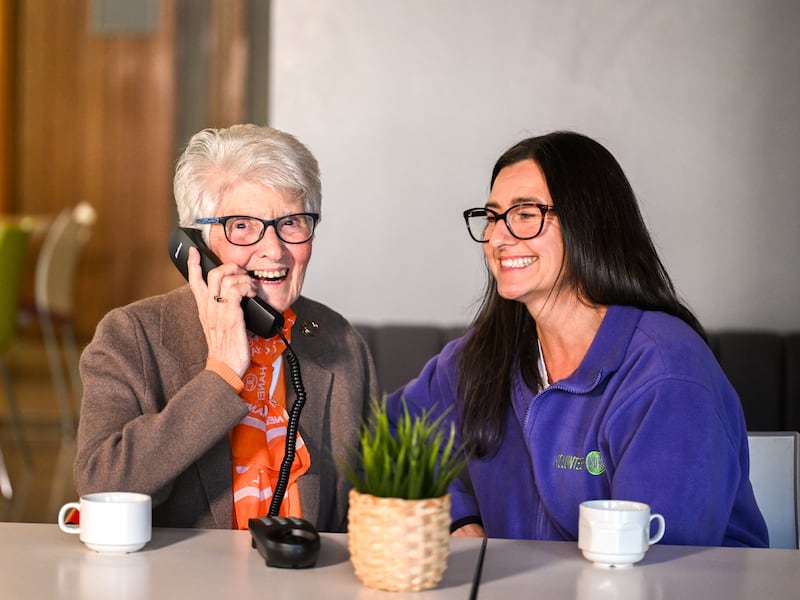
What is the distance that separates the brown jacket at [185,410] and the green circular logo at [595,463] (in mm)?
428

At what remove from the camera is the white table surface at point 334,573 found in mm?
1179

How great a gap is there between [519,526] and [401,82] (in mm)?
1343

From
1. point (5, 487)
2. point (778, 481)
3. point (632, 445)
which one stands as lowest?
point (5, 487)

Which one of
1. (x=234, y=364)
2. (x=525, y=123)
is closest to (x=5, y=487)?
(x=525, y=123)

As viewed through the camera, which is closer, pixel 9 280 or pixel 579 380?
pixel 579 380

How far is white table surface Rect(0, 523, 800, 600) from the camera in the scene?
1.18 metres

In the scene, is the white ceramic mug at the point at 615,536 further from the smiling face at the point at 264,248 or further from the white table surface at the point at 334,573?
the smiling face at the point at 264,248

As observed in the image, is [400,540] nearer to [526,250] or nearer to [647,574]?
[647,574]

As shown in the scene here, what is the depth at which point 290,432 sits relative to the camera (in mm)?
1793

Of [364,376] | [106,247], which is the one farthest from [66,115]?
[364,376]

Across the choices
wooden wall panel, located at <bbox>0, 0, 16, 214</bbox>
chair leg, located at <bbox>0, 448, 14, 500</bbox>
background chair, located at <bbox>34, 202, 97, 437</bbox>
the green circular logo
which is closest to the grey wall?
the green circular logo

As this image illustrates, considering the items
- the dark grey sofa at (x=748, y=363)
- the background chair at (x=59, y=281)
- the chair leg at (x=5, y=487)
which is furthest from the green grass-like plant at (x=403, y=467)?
the background chair at (x=59, y=281)

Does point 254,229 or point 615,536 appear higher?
point 254,229

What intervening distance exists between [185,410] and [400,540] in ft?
1.82
